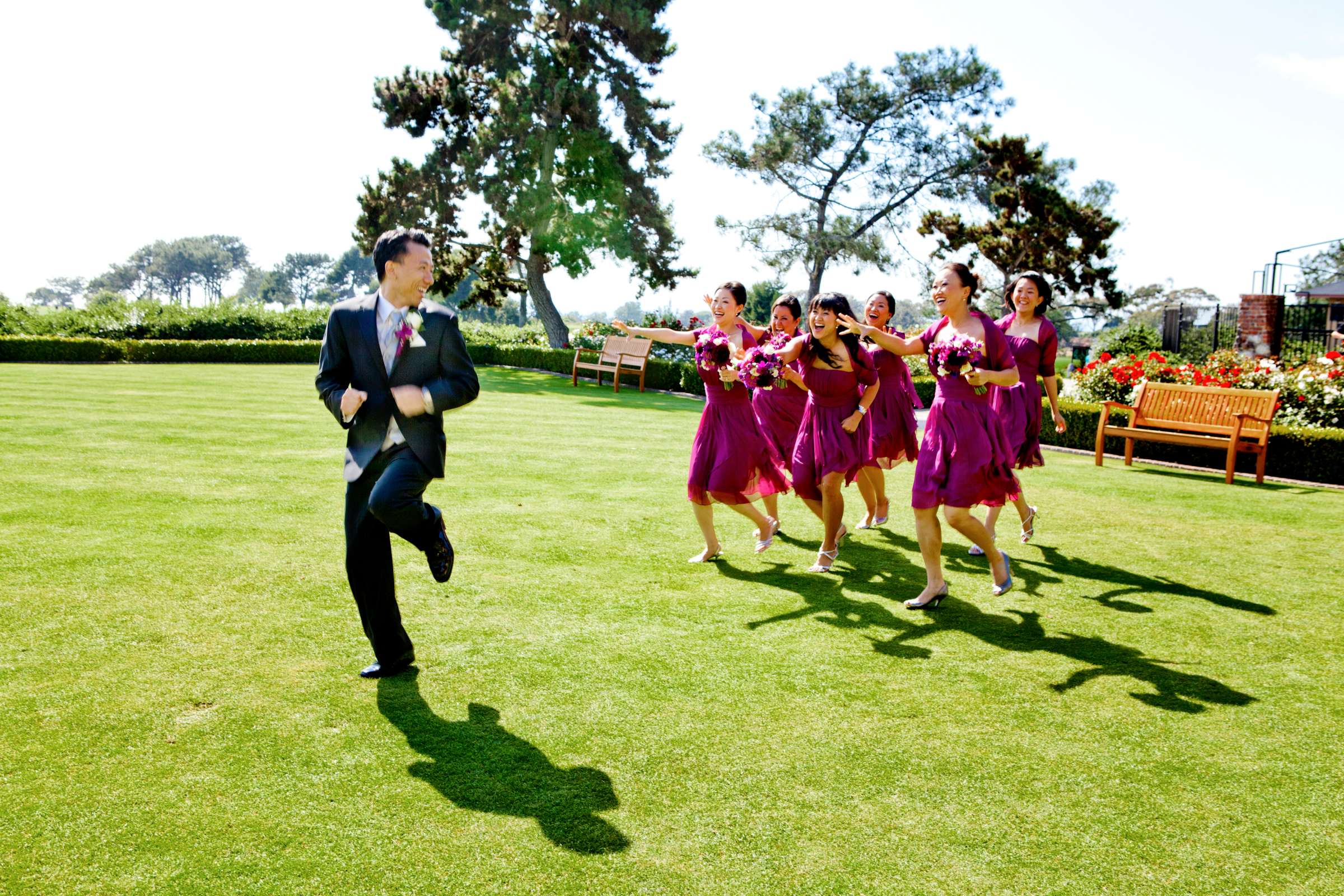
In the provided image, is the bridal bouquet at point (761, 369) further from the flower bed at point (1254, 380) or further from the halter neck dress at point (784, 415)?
the flower bed at point (1254, 380)

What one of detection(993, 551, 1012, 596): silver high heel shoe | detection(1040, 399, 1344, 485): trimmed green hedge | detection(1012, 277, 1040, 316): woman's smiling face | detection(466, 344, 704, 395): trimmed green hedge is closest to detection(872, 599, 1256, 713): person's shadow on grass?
detection(993, 551, 1012, 596): silver high heel shoe

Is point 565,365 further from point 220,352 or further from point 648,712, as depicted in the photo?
point 648,712

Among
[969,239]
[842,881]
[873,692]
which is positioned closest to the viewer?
[842,881]

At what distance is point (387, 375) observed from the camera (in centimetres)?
420

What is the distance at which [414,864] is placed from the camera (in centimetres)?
288

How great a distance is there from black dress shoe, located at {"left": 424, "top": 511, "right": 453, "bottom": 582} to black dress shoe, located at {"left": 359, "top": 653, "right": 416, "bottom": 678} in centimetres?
44

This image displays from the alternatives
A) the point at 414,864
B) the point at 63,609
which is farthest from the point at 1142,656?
the point at 63,609

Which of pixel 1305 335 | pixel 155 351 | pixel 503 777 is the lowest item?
pixel 503 777

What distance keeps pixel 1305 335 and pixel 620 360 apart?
18.2 m

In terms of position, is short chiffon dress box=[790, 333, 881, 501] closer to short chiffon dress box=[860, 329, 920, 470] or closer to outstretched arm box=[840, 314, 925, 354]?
outstretched arm box=[840, 314, 925, 354]

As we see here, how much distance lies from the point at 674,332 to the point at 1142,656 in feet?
12.7

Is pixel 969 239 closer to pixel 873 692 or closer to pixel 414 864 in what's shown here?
pixel 873 692

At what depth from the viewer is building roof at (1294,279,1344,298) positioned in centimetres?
3694

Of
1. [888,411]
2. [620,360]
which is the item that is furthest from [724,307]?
[620,360]
